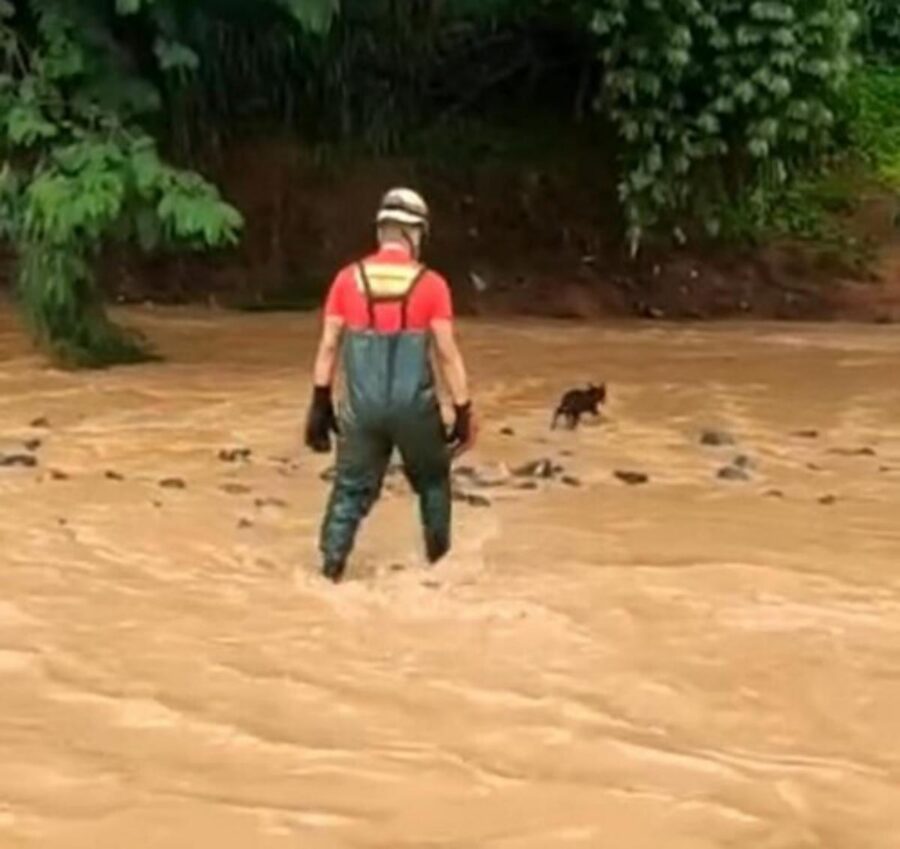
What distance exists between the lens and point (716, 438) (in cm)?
1358

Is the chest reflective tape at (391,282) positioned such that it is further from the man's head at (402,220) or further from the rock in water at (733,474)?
the rock in water at (733,474)

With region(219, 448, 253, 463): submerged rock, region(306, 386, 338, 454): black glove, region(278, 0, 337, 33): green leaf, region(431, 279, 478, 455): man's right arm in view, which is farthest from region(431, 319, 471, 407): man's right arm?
region(278, 0, 337, 33): green leaf

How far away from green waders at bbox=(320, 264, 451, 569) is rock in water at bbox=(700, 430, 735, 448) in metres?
4.03

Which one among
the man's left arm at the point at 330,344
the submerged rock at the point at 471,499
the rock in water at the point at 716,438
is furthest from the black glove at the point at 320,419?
the rock in water at the point at 716,438

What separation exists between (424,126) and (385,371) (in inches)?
579

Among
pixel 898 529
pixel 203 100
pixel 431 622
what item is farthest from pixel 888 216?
pixel 431 622

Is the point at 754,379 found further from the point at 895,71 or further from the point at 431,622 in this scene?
the point at 895,71

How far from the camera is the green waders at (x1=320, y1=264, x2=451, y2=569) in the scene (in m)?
9.42

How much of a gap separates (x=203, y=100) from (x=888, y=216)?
6.98m

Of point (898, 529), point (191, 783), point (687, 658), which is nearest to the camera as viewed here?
point (191, 783)

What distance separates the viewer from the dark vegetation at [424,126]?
53.3 feet

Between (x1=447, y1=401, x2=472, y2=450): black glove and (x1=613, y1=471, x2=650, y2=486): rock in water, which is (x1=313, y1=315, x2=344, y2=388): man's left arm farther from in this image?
(x1=613, y1=471, x2=650, y2=486): rock in water

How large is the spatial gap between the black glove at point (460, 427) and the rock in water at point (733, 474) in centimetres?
278

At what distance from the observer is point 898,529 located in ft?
35.6
